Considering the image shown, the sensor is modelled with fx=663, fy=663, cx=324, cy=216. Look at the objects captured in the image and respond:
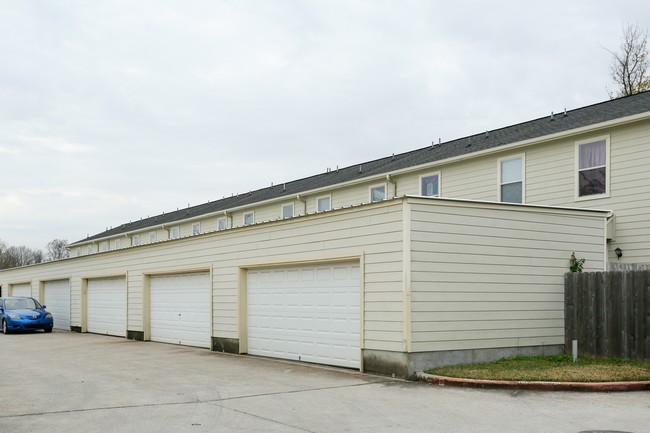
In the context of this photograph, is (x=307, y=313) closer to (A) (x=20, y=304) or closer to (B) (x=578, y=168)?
(B) (x=578, y=168)

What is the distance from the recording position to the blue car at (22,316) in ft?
85.3

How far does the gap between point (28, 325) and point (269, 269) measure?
47.8 ft

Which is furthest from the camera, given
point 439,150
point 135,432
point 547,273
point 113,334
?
point 113,334

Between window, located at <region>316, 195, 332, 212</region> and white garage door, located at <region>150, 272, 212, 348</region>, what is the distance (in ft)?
23.1

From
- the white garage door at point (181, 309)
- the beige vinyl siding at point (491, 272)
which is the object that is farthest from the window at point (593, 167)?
the white garage door at point (181, 309)

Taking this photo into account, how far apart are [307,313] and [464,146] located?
918 centimetres

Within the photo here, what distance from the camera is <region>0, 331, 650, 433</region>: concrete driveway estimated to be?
26.2 ft

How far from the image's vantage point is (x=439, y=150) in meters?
22.9

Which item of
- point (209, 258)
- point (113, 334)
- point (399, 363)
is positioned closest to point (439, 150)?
point (209, 258)

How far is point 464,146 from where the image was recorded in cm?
2125

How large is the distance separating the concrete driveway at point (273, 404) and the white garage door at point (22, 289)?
22745mm

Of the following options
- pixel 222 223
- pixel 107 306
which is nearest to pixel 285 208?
pixel 222 223

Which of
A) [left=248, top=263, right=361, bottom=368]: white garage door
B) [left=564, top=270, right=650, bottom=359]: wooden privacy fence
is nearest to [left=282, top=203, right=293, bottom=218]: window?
[left=248, top=263, right=361, bottom=368]: white garage door

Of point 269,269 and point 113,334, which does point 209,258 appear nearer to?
point 269,269
